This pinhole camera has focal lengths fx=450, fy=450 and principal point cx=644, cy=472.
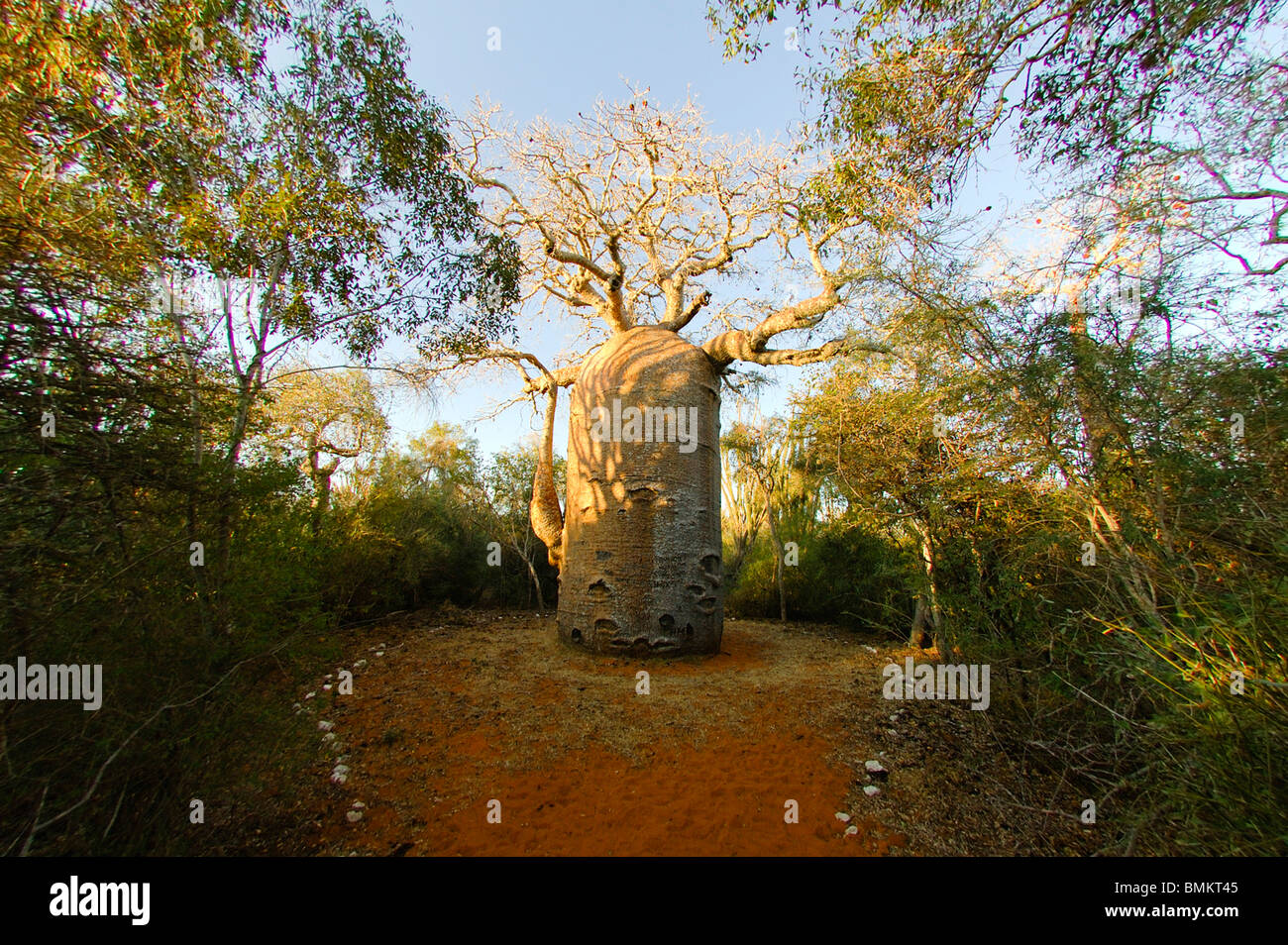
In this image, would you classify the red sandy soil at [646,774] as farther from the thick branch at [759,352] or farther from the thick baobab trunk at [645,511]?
the thick branch at [759,352]

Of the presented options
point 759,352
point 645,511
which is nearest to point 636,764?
point 645,511

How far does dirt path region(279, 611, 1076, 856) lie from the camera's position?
2014 millimetres

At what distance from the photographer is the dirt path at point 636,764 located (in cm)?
201

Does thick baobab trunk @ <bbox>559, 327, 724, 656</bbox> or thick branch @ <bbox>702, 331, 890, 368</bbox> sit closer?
thick baobab trunk @ <bbox>559, 327, 724, 656</bbox>

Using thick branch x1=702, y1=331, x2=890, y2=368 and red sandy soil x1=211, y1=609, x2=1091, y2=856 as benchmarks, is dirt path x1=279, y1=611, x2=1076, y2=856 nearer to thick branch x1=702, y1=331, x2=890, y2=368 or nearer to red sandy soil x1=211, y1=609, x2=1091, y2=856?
red sandy soil x1=211, y1=609, x2=1091, y2=856

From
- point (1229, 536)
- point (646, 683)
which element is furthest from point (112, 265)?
point (1229, 536)

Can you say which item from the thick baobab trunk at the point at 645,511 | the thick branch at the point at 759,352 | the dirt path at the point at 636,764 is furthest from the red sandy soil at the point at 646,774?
the thick branch at the point at 759,352

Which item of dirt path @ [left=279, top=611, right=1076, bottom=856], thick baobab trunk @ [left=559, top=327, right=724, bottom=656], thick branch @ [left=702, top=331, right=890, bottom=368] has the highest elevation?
thick branch @ [left=702, top=331, right=890, bottom=368]

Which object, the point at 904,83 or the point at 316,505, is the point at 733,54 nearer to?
the point at 904,83

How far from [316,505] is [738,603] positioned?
6532 millimetres

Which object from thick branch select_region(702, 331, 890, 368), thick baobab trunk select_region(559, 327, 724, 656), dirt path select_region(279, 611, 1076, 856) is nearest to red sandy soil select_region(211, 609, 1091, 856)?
dirt path select_region(279, 611, 1076, 856)

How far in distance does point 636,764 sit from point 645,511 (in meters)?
2.53

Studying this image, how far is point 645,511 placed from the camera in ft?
15.9

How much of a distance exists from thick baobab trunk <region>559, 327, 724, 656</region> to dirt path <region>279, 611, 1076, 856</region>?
450 millimetres
